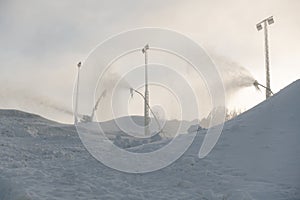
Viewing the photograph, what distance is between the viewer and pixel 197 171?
13852mm

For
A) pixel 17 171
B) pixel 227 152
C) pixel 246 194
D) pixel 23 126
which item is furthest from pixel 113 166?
pixel 23 126

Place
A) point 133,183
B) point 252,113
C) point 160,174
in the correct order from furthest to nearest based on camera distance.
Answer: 1. point 252,113
2. point 160,174
3. point 133,183

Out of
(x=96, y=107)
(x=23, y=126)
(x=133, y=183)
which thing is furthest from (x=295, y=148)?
(x=96, y=107)

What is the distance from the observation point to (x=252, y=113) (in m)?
20.1

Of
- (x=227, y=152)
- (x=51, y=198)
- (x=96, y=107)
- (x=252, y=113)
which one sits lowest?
(x=51, y=198)

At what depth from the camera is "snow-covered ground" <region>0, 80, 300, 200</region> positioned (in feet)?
38.8

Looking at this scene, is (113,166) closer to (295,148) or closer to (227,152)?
(227,152)

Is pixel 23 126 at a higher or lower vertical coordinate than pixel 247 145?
higher

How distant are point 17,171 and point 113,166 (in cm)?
323

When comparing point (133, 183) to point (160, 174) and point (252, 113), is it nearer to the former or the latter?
point (160, 174)

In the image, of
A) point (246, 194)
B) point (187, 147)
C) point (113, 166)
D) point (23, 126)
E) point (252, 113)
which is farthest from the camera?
point (23, 126)

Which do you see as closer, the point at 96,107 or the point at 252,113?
the point at 252,113

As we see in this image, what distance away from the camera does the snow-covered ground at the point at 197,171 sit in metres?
11.8

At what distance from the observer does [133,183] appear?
514 inches
